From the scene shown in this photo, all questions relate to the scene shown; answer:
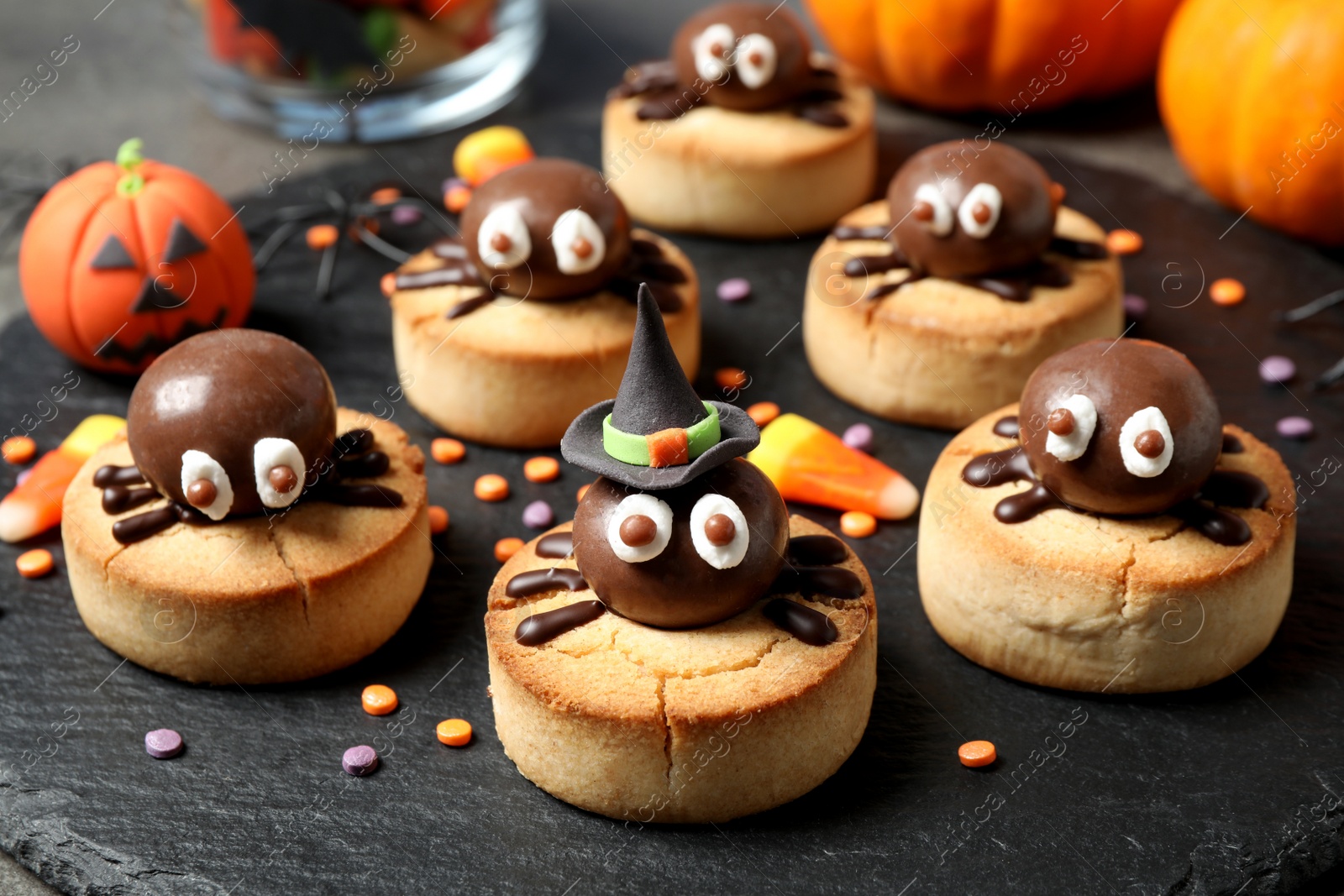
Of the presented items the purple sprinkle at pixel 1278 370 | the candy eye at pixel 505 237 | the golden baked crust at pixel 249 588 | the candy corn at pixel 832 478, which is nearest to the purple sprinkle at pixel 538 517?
the golden baked crust at pixel 249 588

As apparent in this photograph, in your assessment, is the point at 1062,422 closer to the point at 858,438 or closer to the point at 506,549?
the point at 858,438

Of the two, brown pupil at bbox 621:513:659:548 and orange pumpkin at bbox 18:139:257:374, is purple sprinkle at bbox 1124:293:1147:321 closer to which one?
brown pupil at bbox 621:513:659:548

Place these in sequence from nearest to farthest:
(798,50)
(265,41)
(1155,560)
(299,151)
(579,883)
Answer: (579,883) < (1155,560) < (798,50) < (265,41) < (299,151)

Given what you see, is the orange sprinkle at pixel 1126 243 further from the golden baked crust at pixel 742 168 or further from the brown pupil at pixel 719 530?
the brown pupil at pixel 719 530

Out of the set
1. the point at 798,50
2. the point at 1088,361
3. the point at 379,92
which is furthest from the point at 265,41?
the point at 1088,361

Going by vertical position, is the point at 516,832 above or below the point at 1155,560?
below

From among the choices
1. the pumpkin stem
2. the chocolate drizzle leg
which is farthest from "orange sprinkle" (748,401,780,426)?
the pumpkin stem

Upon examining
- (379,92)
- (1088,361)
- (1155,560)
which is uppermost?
(1088,361)

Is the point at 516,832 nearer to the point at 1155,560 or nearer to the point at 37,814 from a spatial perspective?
the point at 37,814

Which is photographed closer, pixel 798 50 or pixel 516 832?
pixel 516 832
